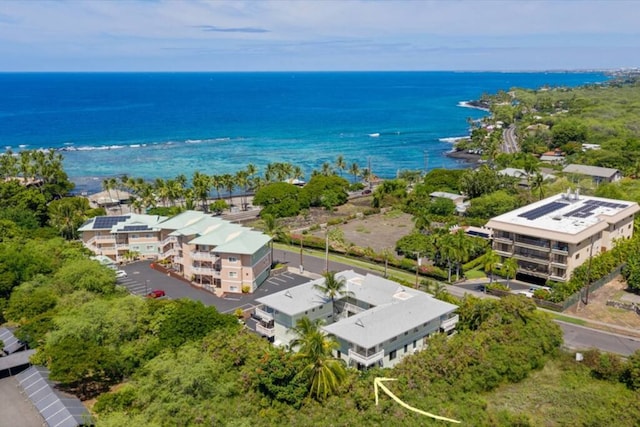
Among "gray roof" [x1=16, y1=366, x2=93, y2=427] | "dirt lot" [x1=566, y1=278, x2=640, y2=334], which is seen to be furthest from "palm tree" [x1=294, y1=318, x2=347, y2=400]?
"dirt lot" [x1=566, y1=278, x2=640, y2=334]

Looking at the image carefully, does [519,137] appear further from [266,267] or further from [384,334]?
[384,334]

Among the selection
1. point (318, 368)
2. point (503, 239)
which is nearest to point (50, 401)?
point (318, 368)

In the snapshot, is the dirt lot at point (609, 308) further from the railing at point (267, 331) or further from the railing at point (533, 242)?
the railing at point (267, 331)

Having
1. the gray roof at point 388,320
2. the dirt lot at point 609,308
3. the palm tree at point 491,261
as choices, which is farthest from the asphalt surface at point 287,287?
the gray roof at point 388,320

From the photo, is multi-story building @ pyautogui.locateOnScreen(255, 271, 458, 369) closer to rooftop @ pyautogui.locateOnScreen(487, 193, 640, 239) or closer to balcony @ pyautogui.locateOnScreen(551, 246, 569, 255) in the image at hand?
balcony @ pyautogui.locateOnScreen(551, 246, 569, 255)

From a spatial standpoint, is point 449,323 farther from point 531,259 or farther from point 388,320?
point 531,259

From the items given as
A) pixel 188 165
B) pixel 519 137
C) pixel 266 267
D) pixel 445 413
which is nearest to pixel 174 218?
pixel 266 267

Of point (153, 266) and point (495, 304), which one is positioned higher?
point (495, 304)
